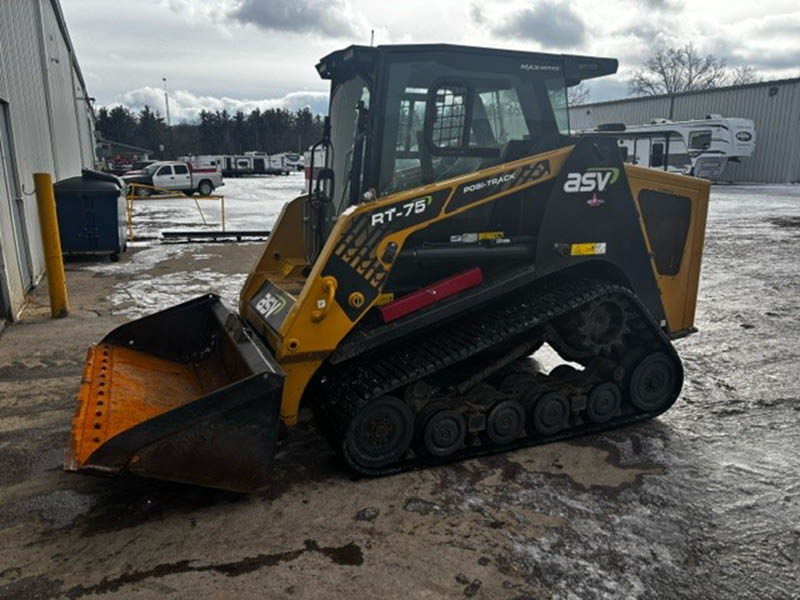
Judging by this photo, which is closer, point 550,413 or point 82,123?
point 550,413

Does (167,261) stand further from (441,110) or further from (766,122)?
(766,122)

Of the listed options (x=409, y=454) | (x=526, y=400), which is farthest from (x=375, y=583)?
(x=526, y=400)

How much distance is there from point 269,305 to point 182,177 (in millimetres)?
27821

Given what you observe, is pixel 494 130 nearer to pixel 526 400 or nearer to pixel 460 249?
pixel 460 249

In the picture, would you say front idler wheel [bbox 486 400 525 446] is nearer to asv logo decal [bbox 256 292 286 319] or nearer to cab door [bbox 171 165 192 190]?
asv logo decal [bbox 256 292 286 319]

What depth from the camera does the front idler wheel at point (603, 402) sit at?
4301 millimetres

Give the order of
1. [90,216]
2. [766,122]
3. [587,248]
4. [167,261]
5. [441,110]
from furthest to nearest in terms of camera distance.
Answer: [766,122] < [167,261] < [90,216] < [587,248] < [441,110]

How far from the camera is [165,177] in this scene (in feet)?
96.7

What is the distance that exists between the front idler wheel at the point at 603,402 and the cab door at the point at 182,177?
28.6 m

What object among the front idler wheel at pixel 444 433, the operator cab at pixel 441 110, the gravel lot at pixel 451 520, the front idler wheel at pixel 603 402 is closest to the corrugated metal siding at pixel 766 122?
the gravel lot at pixel 451 520

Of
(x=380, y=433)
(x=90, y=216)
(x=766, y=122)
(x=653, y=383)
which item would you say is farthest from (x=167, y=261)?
(x=766, y=122)

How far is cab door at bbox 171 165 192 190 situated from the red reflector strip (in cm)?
2825

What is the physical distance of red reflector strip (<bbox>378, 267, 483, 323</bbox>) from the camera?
3838mm

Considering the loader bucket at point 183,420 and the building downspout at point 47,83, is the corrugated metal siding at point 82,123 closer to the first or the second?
the building downspout at point 47,83
